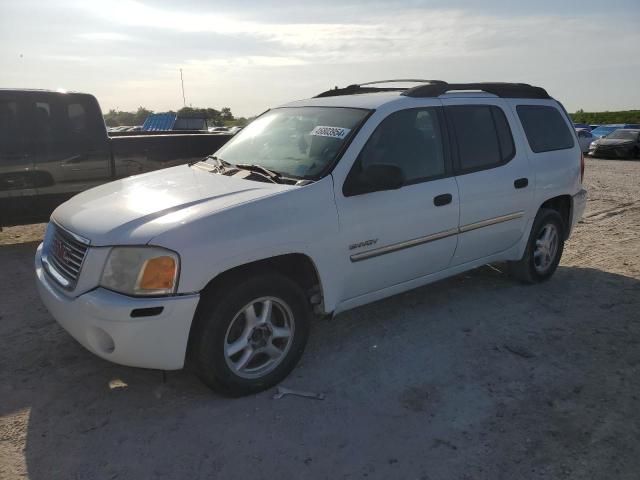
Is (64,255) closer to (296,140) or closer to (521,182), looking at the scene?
(296,140)

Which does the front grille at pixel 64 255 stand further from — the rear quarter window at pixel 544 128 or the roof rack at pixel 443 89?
the rear quarter window at pixel 544 128

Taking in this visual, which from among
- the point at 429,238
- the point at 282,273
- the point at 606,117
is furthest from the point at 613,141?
the point at 606,117

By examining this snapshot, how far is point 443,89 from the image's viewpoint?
4.45 m

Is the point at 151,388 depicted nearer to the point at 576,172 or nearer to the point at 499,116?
the point at 499,116

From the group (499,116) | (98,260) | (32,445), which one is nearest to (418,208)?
(499,116)

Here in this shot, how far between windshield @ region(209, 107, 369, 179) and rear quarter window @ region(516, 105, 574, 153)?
6.60ft

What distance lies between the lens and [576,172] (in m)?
5.51

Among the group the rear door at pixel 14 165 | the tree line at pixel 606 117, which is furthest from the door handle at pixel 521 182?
the tree line at pixel 606 117

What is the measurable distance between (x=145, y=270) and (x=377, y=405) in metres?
1.59

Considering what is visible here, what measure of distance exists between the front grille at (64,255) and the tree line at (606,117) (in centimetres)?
6130

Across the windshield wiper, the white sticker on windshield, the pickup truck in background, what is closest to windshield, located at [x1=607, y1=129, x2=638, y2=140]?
the pickup truck in background

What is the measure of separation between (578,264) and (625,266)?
1.56ft

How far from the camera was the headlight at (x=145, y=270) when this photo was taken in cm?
291

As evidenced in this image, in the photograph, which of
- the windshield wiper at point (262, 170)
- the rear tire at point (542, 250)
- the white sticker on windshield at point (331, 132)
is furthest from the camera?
the rear tire at point (542, 250)
